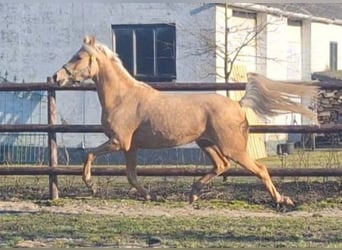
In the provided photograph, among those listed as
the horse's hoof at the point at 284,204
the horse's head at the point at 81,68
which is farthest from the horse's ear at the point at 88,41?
the horse's hoof at the point at 284,204

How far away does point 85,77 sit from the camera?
11406 mm

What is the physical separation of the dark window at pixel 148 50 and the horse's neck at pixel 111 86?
1342 cm

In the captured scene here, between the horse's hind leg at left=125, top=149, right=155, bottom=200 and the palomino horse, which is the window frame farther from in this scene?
the horse's hind leg at left=125, top=149, right=155, bottom=200

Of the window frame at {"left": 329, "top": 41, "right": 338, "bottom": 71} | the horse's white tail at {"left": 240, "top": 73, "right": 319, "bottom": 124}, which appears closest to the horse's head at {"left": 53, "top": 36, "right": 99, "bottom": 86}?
the horse's white tail at {"left": 240, "top": 73, "right": 319, "bottom": 124}

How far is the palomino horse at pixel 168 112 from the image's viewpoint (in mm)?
11328

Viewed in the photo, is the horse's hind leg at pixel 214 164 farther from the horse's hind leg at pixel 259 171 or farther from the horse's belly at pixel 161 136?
the horse's hind leg at pixel 259 171

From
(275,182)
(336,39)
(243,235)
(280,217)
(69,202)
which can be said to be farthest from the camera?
(336,39)

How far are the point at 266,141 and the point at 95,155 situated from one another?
15455mm

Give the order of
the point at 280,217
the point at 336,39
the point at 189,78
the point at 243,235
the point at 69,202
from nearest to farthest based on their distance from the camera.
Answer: the point at 243,235, the point at 280,217, the point at 69,202, the point at 189,78, the point at 336,39

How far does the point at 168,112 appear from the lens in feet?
37.7

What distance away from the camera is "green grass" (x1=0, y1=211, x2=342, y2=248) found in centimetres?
947

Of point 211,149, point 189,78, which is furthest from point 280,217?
point 189,78

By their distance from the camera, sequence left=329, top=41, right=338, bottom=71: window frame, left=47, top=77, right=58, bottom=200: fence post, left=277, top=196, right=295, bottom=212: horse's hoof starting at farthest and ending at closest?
1. left=329, top=41, right=338, bottom=71: window frame
2. left=47, top=77, right=58, bottom=200: fence post
3. left=277, top=196, right=295, bottom=212: horse's hoof

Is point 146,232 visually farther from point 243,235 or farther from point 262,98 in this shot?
point 262,98
